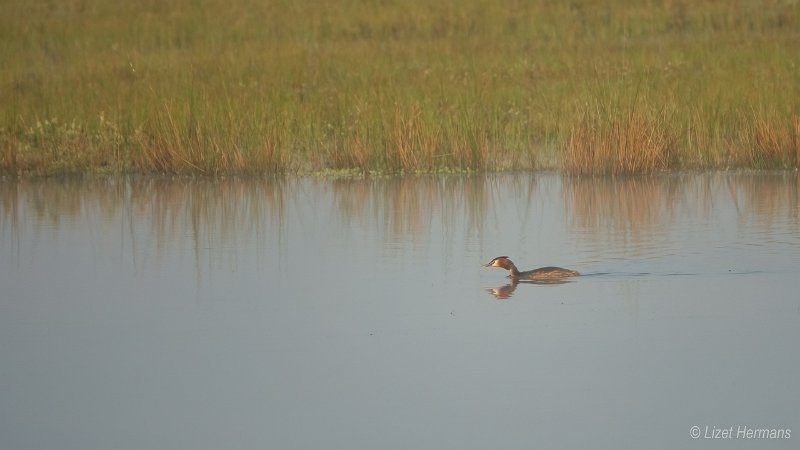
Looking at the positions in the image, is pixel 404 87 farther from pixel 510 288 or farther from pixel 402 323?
pixel 402 323

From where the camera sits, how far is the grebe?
7.38 metres

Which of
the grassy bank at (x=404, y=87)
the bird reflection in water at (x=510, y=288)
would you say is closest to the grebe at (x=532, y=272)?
the bird reflection in water at (x=510, y=288)

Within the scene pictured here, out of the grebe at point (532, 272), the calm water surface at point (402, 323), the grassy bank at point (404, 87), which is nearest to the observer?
the calm water surface at point (402, 323)

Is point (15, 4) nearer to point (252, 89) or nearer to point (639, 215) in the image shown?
point (252, 89)

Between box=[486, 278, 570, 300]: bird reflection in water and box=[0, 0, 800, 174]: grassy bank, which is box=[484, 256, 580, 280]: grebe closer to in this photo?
box=[486, 278, 570, 300]: bird reflection in water

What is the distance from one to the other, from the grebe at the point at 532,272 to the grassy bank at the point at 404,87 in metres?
4.49

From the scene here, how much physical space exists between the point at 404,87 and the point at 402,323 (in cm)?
851

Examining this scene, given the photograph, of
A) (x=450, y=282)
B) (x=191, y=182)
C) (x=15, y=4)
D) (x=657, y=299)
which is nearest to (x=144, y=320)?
(x=450, y=282)

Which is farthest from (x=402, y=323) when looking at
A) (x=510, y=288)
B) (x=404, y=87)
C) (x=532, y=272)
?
(x=404, y=87)

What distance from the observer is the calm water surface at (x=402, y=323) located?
4.94m

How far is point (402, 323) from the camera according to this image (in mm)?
6422

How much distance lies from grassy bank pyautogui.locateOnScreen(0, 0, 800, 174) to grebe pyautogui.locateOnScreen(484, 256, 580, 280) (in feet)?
14.7

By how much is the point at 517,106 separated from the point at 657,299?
24.7 feet

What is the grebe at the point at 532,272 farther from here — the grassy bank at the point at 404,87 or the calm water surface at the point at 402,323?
the grassy bank at the point at 404,87
